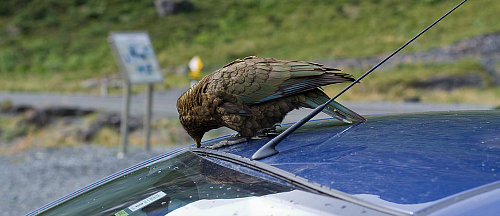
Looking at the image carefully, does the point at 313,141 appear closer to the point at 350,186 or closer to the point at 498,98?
the point at 350,186

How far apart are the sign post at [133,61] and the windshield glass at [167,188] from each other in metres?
6.23

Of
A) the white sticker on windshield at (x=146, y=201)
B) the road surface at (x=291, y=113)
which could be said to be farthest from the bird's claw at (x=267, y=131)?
the road surface at (x=291, y=113)

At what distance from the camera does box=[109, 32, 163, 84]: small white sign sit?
7.99 meters

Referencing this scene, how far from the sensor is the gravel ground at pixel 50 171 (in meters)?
6.57

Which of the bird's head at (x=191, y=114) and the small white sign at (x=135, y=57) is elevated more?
the small white sign at (x=135, y=57)

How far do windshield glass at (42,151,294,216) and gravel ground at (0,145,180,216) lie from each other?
484 centimetres

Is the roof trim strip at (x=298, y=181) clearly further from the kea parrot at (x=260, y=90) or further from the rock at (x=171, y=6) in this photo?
the rock at (x=171, y=6)

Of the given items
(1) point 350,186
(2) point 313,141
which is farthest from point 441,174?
(2) point 313,141

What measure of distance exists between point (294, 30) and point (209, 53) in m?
6.53

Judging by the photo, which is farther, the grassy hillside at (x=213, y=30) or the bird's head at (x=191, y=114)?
the grassy hillside at (x=213, y=30)

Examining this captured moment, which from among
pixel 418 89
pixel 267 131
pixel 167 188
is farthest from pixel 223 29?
pixel 167 188

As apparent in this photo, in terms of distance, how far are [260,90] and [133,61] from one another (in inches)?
242

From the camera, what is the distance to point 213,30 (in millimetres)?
37375

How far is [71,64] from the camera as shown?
3381cm
